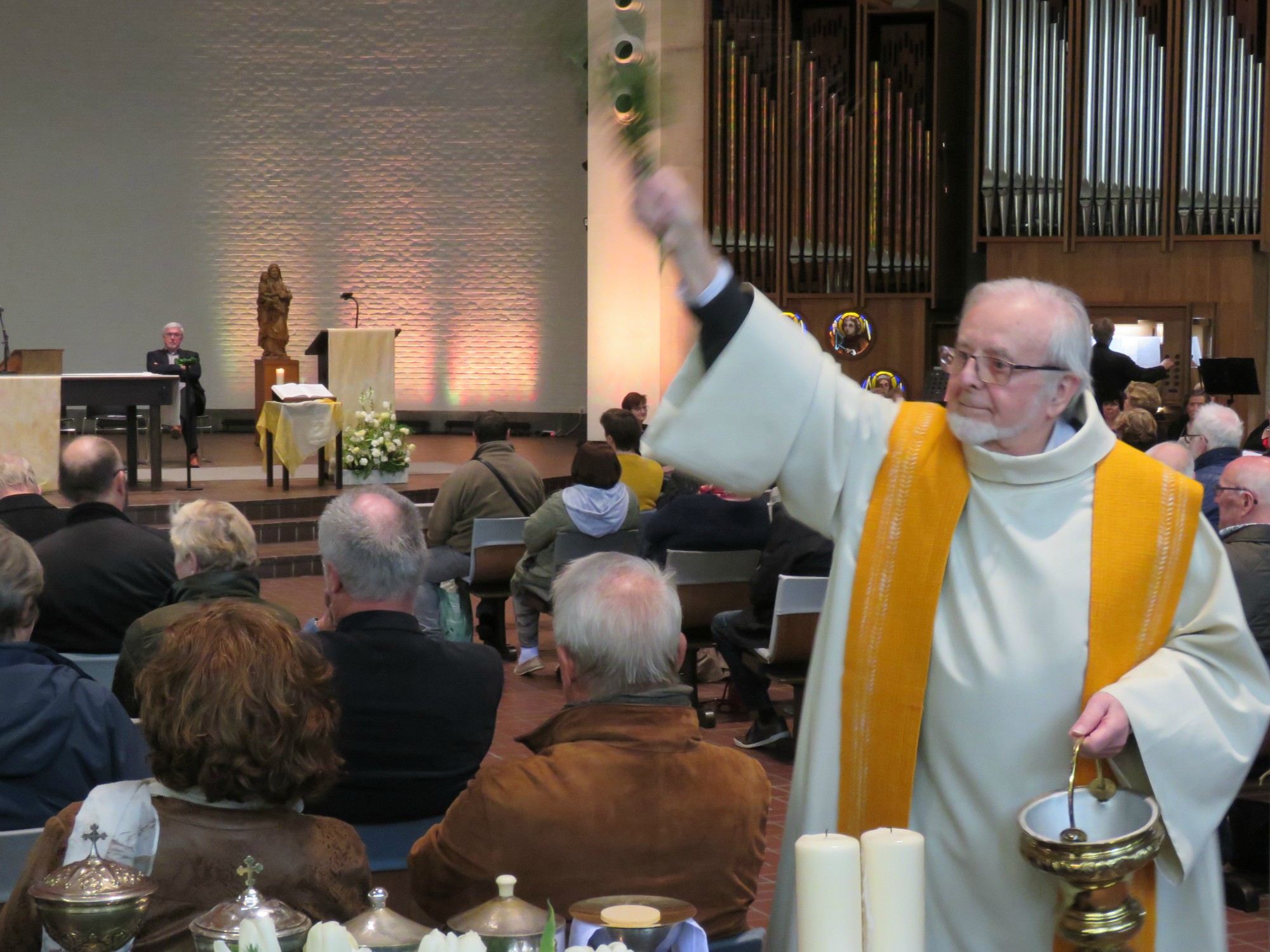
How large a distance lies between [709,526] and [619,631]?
3.79 meters

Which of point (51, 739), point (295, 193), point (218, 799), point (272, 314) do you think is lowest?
point (51, 739)

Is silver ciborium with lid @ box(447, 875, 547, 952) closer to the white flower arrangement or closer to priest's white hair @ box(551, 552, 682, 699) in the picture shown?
priest's white hair @ box(551, 552, 682, 699)

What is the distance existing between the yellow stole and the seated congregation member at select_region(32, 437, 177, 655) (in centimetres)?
268

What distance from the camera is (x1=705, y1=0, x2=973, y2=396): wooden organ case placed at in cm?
1244

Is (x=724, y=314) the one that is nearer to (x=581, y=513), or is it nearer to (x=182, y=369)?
(x=581, y=513)

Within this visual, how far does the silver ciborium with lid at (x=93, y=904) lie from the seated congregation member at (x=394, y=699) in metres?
1.31

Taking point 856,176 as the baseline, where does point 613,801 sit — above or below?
below

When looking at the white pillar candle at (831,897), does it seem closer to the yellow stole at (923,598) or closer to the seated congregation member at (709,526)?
the yellow stole at (923,598)

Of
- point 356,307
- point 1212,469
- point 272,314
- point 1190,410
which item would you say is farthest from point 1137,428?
point 356,307

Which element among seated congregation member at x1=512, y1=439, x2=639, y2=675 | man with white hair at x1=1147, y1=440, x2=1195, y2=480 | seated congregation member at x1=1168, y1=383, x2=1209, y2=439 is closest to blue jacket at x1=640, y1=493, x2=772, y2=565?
seated congregation member at x1=512, y1=439, x2=639, y2=675

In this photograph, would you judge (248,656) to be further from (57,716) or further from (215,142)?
(215,142)

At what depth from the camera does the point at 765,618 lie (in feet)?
17.9

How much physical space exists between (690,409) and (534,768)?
0.58 meters

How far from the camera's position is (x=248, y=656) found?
2.04 m
